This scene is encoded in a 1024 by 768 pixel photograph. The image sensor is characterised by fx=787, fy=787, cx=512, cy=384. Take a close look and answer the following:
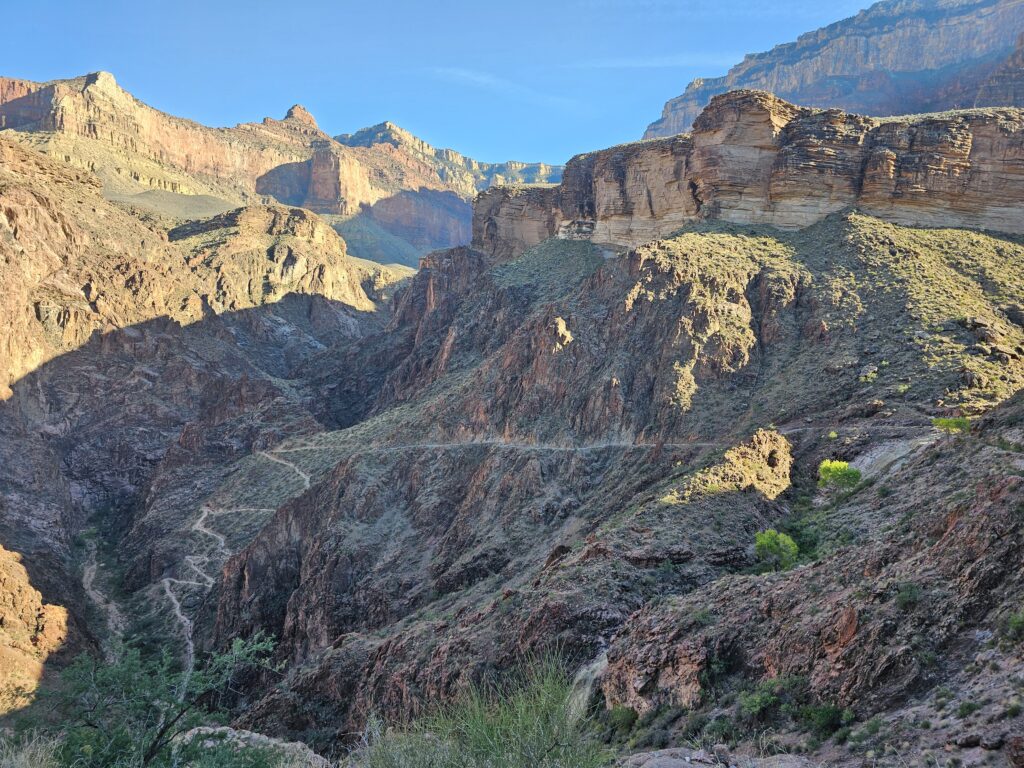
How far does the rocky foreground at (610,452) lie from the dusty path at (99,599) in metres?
0.43

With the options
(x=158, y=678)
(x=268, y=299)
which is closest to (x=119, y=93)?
(x=268, y=299)

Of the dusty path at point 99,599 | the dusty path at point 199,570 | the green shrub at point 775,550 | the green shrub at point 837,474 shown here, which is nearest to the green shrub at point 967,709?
the green shrub at point 775,550

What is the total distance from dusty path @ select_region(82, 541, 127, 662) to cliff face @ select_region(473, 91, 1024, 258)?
178 ft

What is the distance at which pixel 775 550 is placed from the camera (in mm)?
28641

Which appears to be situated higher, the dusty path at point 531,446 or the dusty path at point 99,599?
the dusty path at point 531,446

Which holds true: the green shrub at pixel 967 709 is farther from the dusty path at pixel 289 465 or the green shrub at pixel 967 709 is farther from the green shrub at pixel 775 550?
the dusty path at pixel 289 465

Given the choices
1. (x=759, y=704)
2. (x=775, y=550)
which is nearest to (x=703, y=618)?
(x=759, y=704)

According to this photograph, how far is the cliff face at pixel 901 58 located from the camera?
13800 centimetres

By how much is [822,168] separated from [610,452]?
95.8 ft

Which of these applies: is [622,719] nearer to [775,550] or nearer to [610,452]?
[775,550]

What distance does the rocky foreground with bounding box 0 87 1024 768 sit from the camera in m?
17.7

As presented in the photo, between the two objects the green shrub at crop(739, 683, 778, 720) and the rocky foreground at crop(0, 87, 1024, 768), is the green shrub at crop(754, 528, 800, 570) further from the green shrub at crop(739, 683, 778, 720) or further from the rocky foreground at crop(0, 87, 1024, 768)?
the green shrub at crop(739, 683, 778, 720)

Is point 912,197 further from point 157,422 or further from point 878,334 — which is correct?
point 157,422

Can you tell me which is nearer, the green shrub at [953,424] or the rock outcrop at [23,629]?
the green shrub at [953,424]
